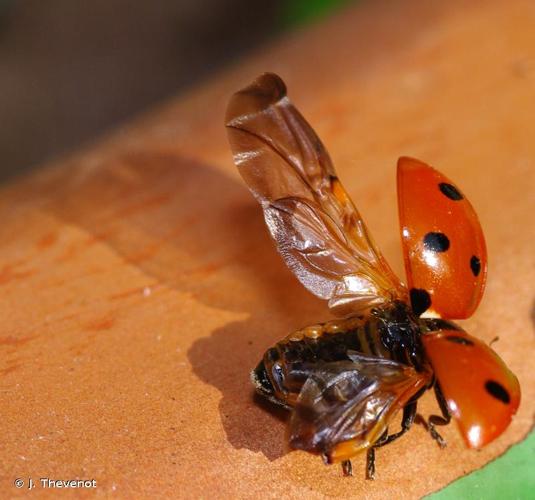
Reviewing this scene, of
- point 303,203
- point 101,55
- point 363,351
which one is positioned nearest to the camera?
point 363,351

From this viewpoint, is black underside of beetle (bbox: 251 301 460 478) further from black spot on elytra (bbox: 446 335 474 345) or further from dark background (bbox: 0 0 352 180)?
dark background (bbox: 0 0 352 180)

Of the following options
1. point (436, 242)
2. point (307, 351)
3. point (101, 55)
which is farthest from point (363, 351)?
point (101, 55)

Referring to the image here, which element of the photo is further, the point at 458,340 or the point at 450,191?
the point at 450,191

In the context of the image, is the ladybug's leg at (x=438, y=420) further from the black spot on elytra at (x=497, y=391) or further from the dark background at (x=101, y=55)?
the dark background at (x=101, y=55)

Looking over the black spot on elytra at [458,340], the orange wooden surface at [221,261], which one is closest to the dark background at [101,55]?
the orange wooden surface at [221,261]

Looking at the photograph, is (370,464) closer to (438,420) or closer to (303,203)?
(438,420)

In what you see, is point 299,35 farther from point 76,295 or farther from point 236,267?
point 76,295

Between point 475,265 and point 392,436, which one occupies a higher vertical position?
point 475,265
